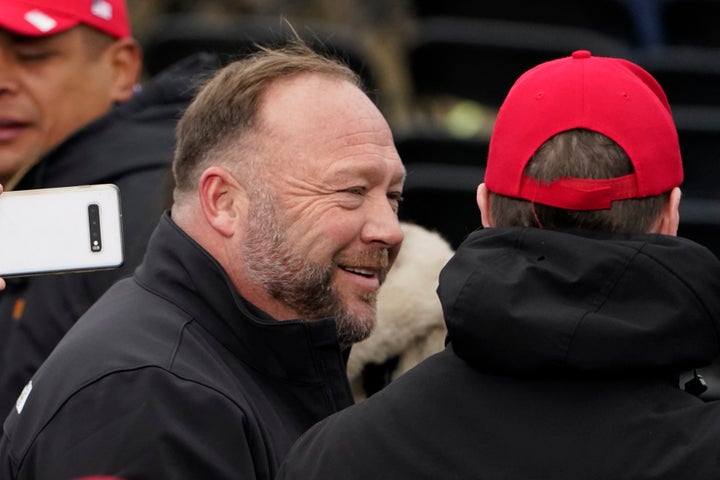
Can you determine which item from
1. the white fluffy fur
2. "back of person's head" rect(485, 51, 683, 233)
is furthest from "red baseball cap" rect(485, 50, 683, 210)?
the white fluffy fur

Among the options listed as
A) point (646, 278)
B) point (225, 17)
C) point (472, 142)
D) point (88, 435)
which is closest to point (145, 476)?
point (88, 435)

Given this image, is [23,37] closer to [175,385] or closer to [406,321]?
[406,321]

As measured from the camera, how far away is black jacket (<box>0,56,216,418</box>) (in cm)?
319

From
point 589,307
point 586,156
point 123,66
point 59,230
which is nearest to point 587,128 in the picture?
point 586,156

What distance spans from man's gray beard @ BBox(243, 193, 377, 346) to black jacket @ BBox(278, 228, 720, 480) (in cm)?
81

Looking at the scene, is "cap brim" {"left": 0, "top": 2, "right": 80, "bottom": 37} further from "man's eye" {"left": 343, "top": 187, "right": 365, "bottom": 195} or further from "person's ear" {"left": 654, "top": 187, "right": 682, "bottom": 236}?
"person's ear" {"left": 654, "top": 187, "right": 682, "bottom": 236}

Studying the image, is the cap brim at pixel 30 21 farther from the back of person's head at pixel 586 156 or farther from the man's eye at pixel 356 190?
the back of person's head at pixel 586 156

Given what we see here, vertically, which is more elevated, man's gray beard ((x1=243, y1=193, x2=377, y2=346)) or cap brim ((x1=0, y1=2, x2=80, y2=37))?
cap brim ((x1=0, y1=2, x2=80, y2=37))

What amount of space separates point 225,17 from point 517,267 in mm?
5757

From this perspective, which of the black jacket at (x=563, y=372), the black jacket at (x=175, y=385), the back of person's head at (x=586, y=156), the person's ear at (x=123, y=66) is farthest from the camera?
the person's ear at (x=123, y=66)

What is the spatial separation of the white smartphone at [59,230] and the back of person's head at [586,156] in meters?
0.81

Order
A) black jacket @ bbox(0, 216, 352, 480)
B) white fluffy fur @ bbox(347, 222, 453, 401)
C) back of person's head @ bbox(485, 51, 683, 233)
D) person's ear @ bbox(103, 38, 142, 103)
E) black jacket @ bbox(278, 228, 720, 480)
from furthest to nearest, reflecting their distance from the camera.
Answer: person's ear @ bbox(103, 38, 142, 103) → white fluffy fur @ bbox(347, 222, 453, 401) → black jacket @ bbox(0, 216, 352, 480) → back of person's head @ bbox(485, 51, 683, 233) → black jacket @ bbox(278, 228, 720, 480)

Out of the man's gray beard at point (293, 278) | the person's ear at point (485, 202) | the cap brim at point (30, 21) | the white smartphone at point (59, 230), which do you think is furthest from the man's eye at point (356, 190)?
the cap brim at point (30, 21)

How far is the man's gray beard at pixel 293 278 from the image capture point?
275 cm
